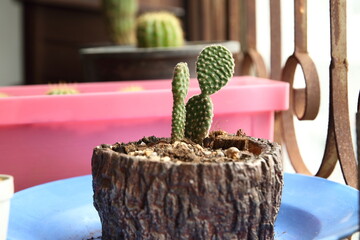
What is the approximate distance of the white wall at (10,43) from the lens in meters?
2.89

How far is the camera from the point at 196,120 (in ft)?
2.11

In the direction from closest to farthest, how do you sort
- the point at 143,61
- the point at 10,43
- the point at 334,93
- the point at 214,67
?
1. the point at 214,67
2. the point at 334,93
3. the point at 143,61
4. the point at 10,43

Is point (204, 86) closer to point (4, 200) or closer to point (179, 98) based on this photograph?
point (179, 98)

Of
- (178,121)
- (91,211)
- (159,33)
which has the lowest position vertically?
(91,211)

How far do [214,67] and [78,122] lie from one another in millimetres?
271

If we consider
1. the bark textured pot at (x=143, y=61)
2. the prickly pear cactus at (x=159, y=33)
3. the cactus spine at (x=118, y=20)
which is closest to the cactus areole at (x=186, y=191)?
the bark textured pot at (x=143, y=61)

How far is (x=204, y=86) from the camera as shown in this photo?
632mm

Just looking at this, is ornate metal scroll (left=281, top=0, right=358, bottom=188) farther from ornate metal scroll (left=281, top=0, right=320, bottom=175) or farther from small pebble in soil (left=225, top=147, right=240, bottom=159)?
small pebble in soil (left=225, top=147, right=240, bottom=159)

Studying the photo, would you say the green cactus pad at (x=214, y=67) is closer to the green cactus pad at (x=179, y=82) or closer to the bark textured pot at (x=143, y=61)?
the green cactus pad at (x=179, y=82)

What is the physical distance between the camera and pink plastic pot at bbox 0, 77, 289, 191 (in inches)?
31.6

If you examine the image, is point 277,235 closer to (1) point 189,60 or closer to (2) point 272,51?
(2) point 272,51

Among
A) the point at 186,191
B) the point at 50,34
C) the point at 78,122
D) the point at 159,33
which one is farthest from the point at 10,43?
the point at 186,191

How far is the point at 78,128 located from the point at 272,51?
0.41 m

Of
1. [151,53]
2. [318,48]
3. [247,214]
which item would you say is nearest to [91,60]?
[151,53]
